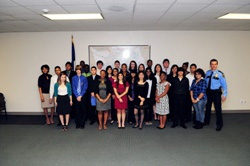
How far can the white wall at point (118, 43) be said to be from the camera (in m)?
6.56

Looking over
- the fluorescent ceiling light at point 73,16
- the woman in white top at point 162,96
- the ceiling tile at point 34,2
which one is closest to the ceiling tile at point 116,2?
the ceiling tile at point 34,2

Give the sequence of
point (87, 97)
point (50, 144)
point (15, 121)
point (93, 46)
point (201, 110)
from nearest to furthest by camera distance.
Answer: point (50, 144)
point (201, 110)
point (87, 97)
point (15, 121)
point (93, 46)

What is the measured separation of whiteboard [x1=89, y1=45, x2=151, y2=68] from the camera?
6566mm

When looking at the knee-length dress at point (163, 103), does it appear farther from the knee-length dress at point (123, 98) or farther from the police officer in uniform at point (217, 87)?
the police officer in uniform at point (217, 87)

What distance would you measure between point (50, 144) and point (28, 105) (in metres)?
3.20

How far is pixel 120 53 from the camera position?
659cm

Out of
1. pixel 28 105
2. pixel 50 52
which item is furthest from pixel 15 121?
pixel 50 52

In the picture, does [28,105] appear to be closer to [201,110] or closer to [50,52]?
[50,52]

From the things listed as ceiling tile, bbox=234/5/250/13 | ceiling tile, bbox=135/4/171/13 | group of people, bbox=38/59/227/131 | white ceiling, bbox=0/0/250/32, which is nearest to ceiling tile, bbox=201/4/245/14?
white ceiling, bbox=0/0/250/32

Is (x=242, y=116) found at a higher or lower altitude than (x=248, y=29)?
lower

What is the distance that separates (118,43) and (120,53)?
0.34 metres

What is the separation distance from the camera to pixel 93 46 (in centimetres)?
658

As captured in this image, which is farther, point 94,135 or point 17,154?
point 94,135

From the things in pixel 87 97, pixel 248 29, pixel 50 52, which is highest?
pixel 248 29
